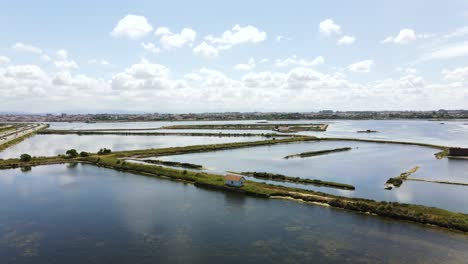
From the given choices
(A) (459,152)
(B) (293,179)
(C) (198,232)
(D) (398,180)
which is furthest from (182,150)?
(A) (459,152)

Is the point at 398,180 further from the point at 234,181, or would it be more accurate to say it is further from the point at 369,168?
the point at 234,181

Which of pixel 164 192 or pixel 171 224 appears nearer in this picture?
pixel 171 224

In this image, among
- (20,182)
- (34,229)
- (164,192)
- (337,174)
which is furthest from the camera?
(337,174)

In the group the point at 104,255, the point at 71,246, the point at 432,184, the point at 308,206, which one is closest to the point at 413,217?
the point at 308,206

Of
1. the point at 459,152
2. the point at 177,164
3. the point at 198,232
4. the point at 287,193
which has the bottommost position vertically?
the point at 198,232

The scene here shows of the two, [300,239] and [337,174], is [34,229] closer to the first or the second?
[300,239]

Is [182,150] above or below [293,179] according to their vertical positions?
above

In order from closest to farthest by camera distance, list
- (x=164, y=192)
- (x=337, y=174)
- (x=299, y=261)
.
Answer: (x=299, y=261), (x=164, y=192), (x=337, y=174)
